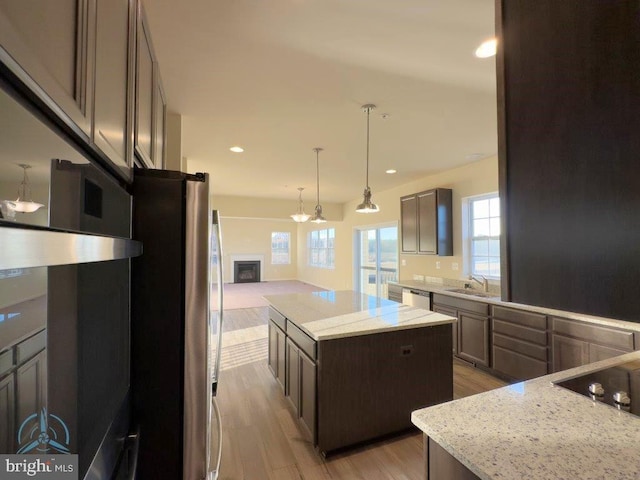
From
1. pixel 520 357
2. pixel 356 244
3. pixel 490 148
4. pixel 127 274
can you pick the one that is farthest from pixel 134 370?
pixel 356 244

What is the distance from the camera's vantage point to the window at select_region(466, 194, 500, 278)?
13.2ft

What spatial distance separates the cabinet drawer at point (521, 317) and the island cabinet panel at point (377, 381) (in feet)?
3.64

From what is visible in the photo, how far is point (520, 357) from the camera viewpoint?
296 centimetres

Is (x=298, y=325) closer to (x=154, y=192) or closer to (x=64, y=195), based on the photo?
(x=154, y=192)

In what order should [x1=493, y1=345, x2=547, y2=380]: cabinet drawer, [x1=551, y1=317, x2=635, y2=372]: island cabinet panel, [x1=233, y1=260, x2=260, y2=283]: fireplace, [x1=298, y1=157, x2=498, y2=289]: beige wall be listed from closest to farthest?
[x1=551, y1=317, x2=635, y2=372]: island cabinet panel
[x1=493, y1=345, x2=547, y2=380]: cabinet drawer
[x1=298, y1=157, x2=498, y2=289]: beige wall
[x1=233, y1=260, x2=260, y2=283]: fireplace

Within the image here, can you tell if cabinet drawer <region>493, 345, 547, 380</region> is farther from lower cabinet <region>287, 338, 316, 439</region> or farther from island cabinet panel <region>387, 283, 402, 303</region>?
lower cabinet <region>287, 338, 316, 439</region>

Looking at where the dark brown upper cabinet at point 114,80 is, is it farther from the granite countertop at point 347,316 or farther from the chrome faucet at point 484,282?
the chrome faucet at point 484,282

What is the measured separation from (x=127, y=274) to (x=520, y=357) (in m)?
3.44

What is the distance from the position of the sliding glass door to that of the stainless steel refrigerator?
542cm

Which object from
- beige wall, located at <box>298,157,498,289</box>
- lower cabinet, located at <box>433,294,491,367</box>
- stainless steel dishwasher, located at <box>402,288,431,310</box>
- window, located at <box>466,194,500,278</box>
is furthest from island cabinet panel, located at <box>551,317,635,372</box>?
beige wall, located at <box>298,157,498,289</box>

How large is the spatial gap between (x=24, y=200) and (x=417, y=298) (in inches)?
172

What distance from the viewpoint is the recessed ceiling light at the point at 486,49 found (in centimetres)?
175

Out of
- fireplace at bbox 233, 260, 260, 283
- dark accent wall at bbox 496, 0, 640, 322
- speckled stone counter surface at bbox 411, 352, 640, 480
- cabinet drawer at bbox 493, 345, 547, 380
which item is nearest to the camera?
dark accent wall at bbox 496, 0, 640, 322

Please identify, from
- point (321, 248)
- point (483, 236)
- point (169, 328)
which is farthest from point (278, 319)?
point (321, 248)
